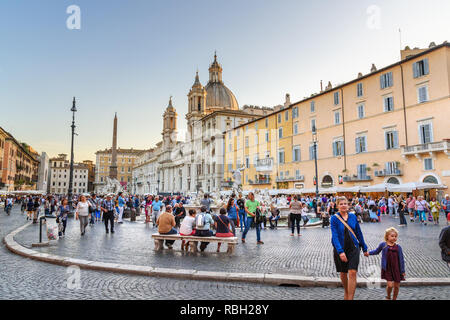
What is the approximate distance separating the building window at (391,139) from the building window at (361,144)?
7.17 ft

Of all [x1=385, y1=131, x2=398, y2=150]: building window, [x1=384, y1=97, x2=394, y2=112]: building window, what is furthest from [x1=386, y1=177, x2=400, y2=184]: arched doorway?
[x1=384, y1=97, x2=394, y2=112]: building window

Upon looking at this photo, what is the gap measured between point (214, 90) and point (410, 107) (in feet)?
175

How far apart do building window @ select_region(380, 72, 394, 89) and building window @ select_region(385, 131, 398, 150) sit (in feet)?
13.1

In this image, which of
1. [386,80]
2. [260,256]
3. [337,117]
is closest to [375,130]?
[386,80]

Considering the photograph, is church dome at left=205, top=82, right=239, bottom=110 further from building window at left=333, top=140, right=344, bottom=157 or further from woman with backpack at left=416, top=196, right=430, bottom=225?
woman with backpack at left=416, top=196, right=430, bottom=225

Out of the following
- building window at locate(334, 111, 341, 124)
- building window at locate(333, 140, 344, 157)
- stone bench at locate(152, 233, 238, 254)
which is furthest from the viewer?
building window at locate(334, 111, 341, 124)

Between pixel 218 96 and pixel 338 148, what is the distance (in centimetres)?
4545

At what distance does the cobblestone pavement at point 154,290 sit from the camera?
4.77 m

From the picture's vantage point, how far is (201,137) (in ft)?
217

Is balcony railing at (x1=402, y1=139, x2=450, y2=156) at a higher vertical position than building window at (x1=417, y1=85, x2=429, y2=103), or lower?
lower

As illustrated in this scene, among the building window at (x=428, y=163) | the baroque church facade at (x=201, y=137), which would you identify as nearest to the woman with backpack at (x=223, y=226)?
the building window at (x=428, y=163)

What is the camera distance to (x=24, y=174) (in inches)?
2415

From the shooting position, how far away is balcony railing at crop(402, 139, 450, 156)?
2214 cm
